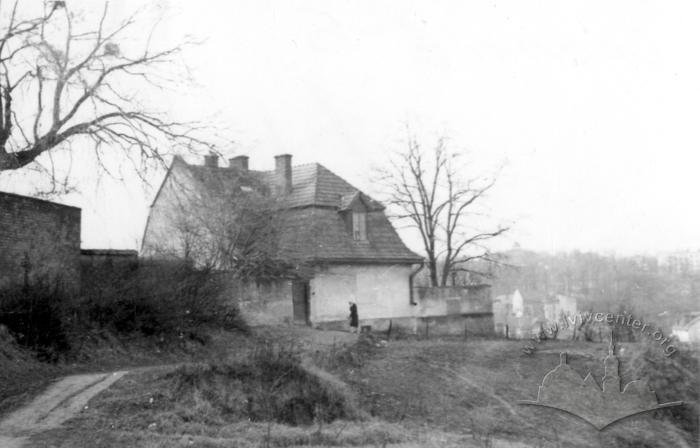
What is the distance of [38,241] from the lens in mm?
17266

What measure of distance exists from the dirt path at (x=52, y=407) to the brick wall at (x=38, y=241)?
4219mm

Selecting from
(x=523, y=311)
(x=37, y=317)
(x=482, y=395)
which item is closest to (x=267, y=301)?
(x=37, y=317)

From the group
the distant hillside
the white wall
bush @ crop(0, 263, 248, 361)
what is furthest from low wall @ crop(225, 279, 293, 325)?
the distant hillside

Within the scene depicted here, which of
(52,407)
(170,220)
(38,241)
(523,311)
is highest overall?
(170,220)

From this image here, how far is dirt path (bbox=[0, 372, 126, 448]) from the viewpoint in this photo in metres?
9.45

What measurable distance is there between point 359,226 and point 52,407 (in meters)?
23.8

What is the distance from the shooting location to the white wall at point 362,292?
30.8 m

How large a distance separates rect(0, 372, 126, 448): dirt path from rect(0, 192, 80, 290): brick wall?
166 inches

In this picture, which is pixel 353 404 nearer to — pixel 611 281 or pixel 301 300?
pixel 611 281

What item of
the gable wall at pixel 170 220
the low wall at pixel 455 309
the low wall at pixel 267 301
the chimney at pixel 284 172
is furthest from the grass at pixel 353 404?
the chimney at pixel 284 172

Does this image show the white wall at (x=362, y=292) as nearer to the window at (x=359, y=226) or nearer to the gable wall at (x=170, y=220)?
the window at (x=359, y=226)

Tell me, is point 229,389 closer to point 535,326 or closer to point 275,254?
point 275,254

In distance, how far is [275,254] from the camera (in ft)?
88.9

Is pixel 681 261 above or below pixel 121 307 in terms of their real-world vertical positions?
above
